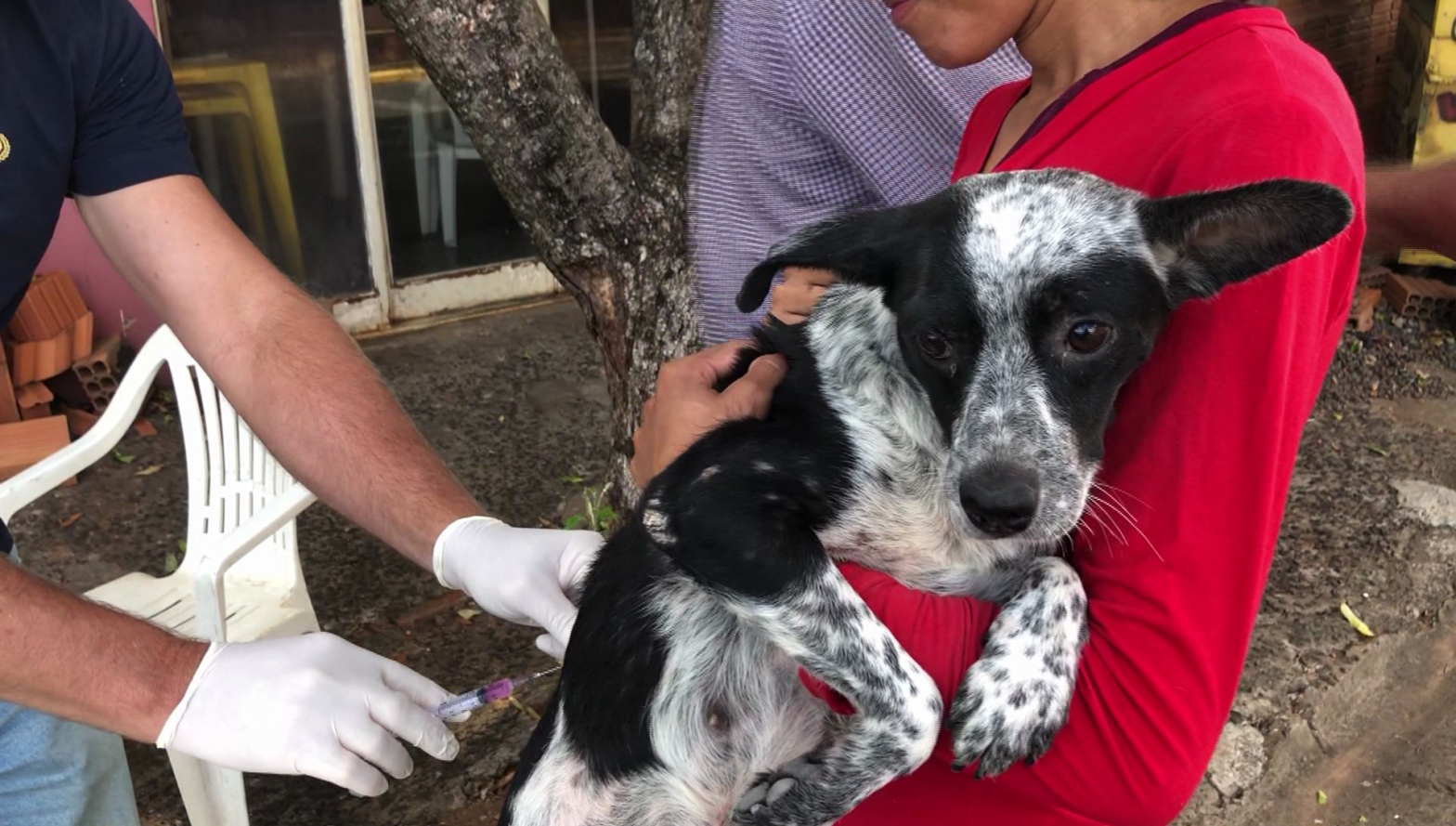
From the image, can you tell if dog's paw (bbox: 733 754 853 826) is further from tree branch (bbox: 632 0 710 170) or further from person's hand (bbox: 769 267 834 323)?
tree branch (bbox: 632 0 710 170)

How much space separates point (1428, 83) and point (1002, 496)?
245 inches

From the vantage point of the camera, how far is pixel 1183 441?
1.38 meters

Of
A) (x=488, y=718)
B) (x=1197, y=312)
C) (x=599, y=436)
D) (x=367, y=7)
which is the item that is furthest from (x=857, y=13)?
(x=367, y=7)

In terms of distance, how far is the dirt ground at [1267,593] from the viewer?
3.75 metres

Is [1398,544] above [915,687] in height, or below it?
below

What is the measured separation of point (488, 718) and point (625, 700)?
2.17 meters

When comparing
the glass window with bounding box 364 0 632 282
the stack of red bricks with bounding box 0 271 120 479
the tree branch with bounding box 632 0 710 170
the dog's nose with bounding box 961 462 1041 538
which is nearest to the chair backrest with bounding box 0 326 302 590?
the stack of red bricks with bounding box 0 271 120 479

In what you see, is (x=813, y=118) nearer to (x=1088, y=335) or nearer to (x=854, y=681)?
(x=1088, y=335)

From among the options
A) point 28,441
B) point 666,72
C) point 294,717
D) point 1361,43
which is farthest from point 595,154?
point 1361,43

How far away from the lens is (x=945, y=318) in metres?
1.65

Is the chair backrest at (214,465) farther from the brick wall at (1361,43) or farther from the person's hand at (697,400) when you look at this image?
the brick wall at (1361,43)

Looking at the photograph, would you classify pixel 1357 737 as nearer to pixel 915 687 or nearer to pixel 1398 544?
pixel 1398 544

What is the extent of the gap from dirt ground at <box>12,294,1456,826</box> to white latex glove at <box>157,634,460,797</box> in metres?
1.55

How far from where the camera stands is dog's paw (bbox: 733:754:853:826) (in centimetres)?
176
